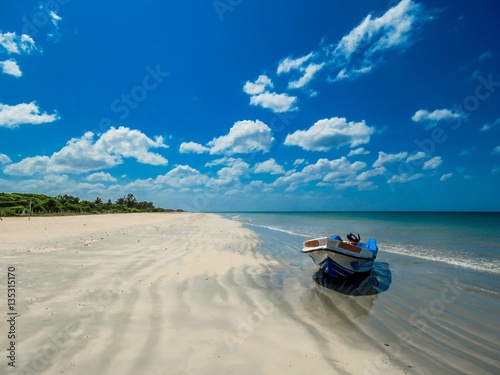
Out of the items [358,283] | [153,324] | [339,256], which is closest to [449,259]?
[358,283]

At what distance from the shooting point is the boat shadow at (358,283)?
351 inches

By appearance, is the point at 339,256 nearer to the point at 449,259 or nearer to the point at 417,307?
the point at 417,307

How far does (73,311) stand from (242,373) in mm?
3882

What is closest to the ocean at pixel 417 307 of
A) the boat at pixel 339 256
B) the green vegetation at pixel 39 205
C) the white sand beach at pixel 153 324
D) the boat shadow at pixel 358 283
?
the boat shadow at pixel 358 283

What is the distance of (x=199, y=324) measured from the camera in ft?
17.6

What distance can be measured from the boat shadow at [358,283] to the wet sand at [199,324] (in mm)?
306

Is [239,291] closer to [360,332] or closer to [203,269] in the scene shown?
[203,269]

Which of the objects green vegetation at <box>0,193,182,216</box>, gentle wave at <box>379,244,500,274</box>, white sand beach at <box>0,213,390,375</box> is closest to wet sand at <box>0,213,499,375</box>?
white sand beach at <box>0,213,390,375</box>

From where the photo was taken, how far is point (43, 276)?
7797 mm

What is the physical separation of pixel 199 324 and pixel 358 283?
667 centimetres

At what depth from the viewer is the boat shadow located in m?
8.92

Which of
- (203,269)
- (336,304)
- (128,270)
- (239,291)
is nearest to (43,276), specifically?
(128,270)

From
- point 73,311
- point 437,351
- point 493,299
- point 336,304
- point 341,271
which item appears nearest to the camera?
point 437,351

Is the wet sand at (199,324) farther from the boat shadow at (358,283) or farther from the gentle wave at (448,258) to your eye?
the gentle wave at (448,258)
